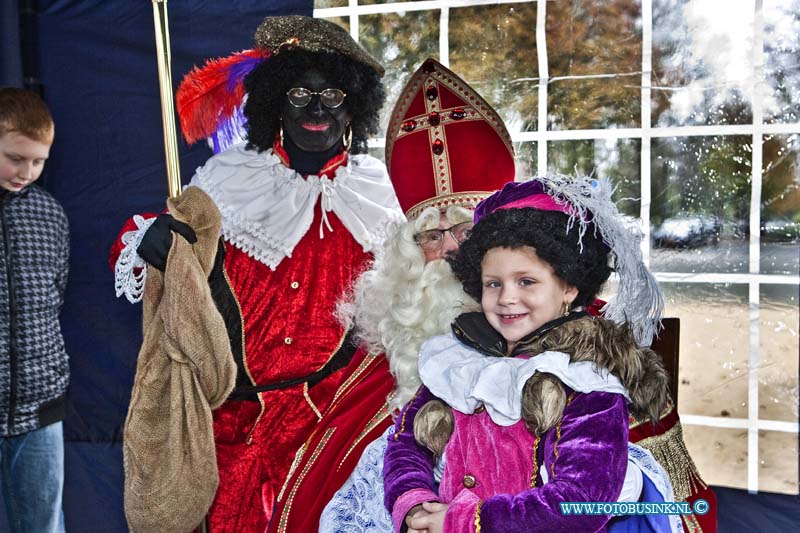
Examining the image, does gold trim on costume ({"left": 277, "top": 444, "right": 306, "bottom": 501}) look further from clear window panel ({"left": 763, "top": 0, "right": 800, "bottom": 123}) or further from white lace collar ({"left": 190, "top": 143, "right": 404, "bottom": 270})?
clear window panel ({"left": 763, "top": 0, "right": 800, "bottom": 123})

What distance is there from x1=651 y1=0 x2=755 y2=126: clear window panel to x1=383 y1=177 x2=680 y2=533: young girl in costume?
1.27 m

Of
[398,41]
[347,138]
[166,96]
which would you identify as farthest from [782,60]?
[166,96]

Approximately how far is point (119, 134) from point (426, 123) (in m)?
1.70

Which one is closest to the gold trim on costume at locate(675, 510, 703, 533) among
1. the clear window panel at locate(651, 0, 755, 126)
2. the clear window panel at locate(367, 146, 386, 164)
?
the clear window panel at locate(651, 0, 755, 126)

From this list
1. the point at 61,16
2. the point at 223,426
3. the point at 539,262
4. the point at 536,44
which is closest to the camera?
the point at 539,262

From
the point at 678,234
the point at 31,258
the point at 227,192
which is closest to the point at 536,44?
the point at 678,234

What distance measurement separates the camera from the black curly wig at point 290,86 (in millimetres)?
2641

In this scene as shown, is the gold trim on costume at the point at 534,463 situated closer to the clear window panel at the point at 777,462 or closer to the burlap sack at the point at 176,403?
the burlap sack at the point at 176,403

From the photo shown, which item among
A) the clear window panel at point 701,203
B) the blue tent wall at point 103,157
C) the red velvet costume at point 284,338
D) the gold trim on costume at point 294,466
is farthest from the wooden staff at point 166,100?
the clear window panel at point 701,203

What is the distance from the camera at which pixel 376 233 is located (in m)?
2.60

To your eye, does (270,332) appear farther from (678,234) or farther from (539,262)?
(678,234)

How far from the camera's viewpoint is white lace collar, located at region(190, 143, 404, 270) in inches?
101

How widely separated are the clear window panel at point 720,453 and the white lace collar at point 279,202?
4.48 feet

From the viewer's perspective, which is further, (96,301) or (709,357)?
(96,301)
